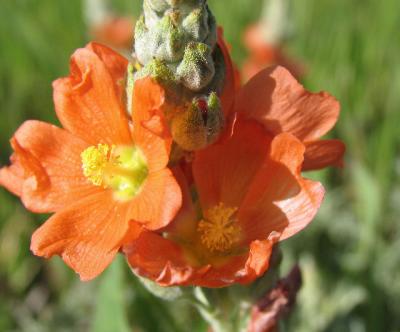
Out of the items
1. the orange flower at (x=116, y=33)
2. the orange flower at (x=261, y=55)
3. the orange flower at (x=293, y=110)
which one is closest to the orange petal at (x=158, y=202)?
the orange flower at (x=293, y=110)

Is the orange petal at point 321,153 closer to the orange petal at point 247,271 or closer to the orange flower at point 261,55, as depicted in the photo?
the orange petal at point 247,271

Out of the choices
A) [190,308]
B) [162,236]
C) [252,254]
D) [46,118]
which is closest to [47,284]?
[190,308]

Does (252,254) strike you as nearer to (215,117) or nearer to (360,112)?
(215,117)

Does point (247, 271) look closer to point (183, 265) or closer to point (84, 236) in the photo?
point (183, 265)

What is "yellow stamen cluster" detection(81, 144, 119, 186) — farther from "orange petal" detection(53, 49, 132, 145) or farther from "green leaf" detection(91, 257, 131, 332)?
"green leaf" detection(91, 257, 131, 332)

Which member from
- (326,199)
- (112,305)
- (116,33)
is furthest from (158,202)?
(116,33)

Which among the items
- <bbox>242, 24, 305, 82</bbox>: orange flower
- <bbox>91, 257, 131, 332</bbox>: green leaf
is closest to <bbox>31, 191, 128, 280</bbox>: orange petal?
<bbox>91, 257, 131, 332</bbox>: green leaf
